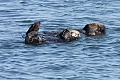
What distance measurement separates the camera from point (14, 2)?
2239 cm

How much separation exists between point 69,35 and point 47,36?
0.64 metres

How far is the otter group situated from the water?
20 centimetres

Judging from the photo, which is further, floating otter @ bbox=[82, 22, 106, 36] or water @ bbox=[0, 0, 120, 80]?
floating otter @ bbox=[82, 22, 106, 36]

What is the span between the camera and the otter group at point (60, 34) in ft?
49.9

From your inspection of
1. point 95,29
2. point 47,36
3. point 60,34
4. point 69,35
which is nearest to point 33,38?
point 47,36

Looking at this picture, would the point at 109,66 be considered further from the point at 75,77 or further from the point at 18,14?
the point at 18,14

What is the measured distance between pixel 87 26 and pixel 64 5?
4.83 meters

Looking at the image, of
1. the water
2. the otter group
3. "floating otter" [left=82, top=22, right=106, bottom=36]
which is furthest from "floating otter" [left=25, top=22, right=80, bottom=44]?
"floating otter" [left=82, top=22, right=106, bottom=36]

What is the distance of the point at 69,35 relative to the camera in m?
15.8

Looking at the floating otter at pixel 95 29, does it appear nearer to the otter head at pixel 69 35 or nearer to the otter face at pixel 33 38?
the otter head at pixel 69 35

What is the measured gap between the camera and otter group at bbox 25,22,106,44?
49.9ft

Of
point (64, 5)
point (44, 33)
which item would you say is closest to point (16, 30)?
point (44, 33)

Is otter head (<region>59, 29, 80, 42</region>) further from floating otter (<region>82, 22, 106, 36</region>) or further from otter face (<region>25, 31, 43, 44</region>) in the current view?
otter face (<region>25, 31, 43, 44</region>)

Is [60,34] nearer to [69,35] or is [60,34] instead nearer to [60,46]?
[69,35]
